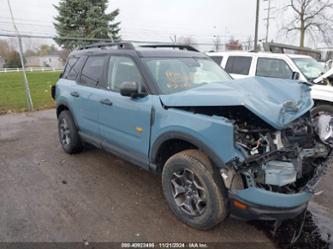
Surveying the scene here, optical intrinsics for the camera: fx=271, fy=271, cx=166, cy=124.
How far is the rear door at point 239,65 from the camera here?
24.7 feet

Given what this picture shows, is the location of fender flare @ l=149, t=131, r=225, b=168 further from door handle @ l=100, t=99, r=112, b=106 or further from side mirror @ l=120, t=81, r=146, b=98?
door handle @ l=100, t=99, r=112, b=106

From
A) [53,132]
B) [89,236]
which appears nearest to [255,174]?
[89,236]

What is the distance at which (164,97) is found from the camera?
2.97 metres

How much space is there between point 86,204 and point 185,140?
1.57 m

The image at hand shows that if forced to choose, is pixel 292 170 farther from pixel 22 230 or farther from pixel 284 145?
pixel 22 230

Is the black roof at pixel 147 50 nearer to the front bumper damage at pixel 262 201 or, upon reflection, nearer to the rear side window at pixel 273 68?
the front bumper damage at pixel 262 201

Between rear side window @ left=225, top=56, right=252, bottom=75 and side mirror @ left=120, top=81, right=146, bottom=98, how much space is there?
16.9ft

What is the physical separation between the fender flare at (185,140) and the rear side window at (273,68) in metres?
5.14

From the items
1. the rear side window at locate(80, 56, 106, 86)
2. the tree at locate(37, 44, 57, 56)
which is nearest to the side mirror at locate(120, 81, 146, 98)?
the rear side window at locate(80, 56, 106, 86)

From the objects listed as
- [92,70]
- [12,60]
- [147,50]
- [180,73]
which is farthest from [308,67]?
[12,60]

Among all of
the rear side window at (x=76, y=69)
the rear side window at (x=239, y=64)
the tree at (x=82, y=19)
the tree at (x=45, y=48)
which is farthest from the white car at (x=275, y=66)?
the tree at (x=45, y=48)

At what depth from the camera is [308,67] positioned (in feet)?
23.7

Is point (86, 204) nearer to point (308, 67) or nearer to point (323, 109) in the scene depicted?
point (323, 109)

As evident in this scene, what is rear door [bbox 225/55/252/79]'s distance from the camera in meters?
7.52
